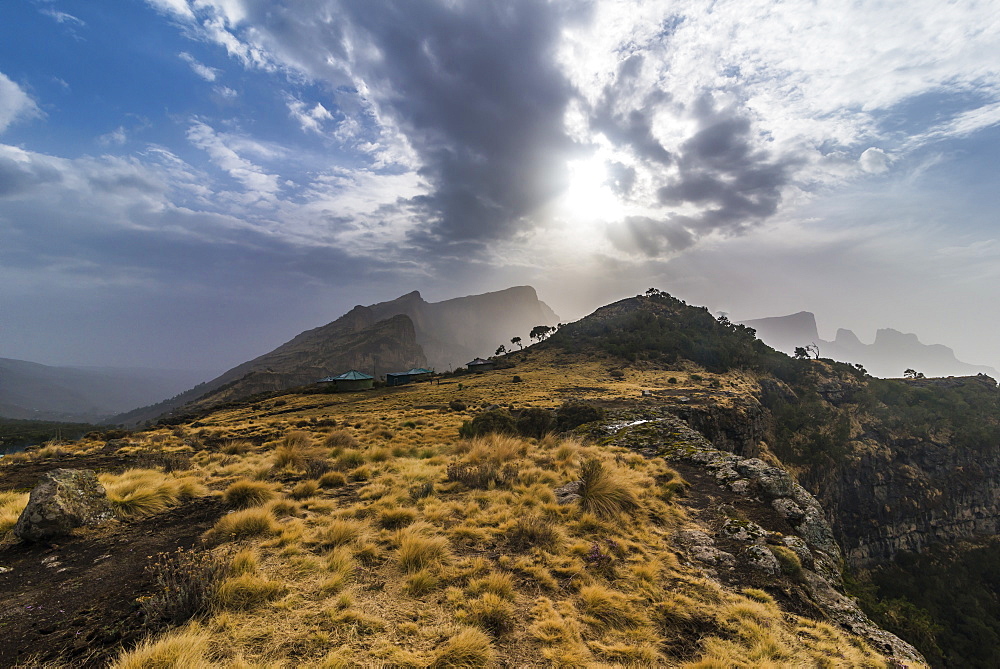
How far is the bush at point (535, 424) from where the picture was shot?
1808 centimetres

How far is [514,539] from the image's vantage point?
260 inches

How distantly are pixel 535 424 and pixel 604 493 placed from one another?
1044 centimetres

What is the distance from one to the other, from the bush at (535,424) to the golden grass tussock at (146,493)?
501 inches

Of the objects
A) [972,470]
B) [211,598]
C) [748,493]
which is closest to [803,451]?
[972,470]

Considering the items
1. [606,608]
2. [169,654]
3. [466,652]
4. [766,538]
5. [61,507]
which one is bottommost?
[766,538]

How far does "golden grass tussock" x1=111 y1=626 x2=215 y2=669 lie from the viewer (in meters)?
3.10

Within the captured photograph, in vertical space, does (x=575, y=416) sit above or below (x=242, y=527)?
below

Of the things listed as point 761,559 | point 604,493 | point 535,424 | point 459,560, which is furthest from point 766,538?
point 535,424

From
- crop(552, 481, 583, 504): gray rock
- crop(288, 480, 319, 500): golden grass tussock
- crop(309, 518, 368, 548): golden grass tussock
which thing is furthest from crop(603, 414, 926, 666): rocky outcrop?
crop(288, 480, 319, 500): golden grass tussock

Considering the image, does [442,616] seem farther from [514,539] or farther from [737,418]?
[737,418]

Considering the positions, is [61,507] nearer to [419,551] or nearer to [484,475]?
[419,551]

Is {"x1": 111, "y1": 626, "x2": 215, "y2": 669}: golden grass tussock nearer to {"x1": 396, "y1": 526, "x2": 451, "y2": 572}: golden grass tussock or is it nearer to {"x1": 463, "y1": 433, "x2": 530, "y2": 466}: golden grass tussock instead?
{"x1": 396, "y1": 526, "x2": 451, "y2": 572}: golden grass tussock

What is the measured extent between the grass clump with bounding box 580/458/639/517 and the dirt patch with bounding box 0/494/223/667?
7240 millimetres

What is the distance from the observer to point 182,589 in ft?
13.4
